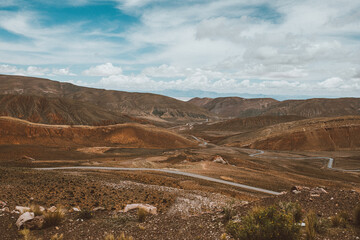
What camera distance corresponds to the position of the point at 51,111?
116m

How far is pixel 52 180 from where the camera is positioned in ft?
58.5

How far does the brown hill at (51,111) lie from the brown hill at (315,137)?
241 feet

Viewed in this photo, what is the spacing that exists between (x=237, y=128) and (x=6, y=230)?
15004 cm

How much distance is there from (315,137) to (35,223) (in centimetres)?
9121

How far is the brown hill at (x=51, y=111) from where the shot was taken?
367 feet

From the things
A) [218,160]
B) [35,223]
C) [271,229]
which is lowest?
[218,160]

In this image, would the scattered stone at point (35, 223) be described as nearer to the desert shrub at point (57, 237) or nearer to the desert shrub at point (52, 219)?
the desert shrub at point (52, 219)

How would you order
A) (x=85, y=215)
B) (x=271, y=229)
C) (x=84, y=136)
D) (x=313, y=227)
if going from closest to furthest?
(x=271, y=229), (x=313, y=227), (x=85, y=215), (x=84, y=136)

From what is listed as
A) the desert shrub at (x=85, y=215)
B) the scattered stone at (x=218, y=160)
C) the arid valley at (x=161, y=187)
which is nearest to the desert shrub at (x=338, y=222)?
the arid valley at (x=161, y=187)

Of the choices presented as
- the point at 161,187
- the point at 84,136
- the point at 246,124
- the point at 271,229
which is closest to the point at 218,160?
the point at 161,187

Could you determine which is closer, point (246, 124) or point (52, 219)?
point (52, 219)

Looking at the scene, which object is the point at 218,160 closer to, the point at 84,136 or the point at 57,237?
the point at 57,237

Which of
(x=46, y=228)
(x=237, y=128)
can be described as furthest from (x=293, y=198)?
(x=237, y=128)

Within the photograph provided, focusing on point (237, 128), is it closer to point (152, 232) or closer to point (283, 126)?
point (283, 126)
